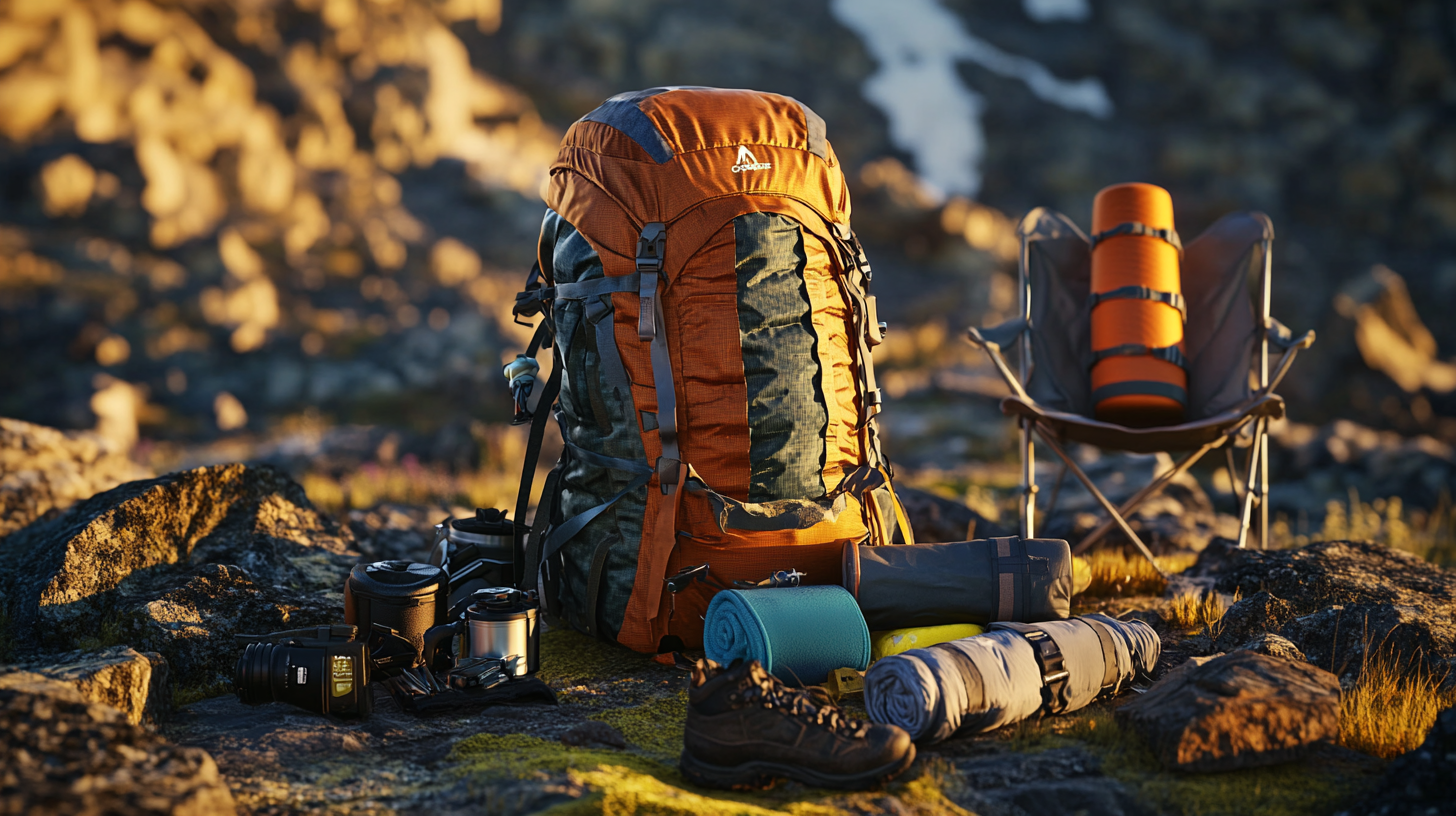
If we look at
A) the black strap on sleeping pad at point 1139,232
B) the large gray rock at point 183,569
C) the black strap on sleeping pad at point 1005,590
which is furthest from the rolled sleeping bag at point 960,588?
the black strap on sleeping pad at point 1139,232

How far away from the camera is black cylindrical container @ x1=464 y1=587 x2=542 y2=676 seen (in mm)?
3086

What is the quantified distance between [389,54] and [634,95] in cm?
3347

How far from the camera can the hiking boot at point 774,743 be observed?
2.34 m

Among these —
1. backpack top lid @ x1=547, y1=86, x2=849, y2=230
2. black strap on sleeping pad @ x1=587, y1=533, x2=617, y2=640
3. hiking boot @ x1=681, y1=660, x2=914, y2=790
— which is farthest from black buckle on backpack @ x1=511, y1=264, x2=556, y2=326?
hiking boot @ x1=681, y1=660, x2=914, y2=790

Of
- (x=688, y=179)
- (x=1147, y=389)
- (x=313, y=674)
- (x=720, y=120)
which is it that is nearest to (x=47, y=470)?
(x=313, y=674)

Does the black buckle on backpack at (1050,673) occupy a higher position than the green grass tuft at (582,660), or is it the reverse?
the black buckle on backpack at (1050,673)

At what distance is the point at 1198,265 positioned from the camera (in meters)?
5.50

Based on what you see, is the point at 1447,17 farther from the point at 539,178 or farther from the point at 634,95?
the point at 634,95

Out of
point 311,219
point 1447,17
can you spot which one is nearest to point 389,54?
point 311,219

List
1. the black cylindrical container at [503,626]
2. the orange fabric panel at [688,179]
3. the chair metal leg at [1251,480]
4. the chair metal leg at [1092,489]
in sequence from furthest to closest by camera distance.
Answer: the chair metal leg at [1251,480] → the chair metal leg at [1092,489] → the orange fabric panel at [688,179] → the black cylindrical container at [503,626]

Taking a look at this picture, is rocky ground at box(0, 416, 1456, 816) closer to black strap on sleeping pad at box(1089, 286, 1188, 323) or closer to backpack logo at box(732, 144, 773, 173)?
black strap on sleeping pad at box(1089, 286, 1188, 323)

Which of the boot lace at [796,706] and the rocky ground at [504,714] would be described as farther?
the boot lace at [796,706]

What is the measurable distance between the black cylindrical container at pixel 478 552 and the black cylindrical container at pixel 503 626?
578mm

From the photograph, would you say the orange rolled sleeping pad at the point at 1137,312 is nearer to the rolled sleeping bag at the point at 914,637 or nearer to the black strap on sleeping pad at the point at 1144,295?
the black strap on sleeping pad at the point at 1144,295
